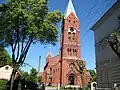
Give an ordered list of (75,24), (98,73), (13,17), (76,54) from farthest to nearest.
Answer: (75,24), (76,54), (98,73), (13,17)

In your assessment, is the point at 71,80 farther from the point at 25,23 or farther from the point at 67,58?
the point at 25,23

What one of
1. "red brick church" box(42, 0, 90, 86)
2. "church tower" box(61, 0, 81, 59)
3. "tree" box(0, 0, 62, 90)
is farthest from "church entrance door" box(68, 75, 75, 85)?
"tree" box(0, 0, 62, 90)

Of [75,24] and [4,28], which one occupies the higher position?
[75,24]

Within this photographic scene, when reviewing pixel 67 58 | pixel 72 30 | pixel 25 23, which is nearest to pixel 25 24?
pixel 25 23

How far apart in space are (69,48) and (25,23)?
34.1m

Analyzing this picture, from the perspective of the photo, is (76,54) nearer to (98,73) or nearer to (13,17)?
(98,73)

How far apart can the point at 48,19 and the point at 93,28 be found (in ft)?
34.7

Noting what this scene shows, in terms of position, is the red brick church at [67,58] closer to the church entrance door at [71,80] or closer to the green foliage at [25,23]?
the church entrance door at [71,80]

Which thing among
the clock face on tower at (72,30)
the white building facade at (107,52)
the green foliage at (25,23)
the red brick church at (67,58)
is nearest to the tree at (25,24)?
the green foliage at (25,23)

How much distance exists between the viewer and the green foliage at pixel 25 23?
21.5 m

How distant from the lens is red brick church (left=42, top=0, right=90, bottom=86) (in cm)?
5262

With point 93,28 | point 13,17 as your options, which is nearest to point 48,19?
point 13,17

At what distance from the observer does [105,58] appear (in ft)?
88.1

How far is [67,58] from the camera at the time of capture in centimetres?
5369
